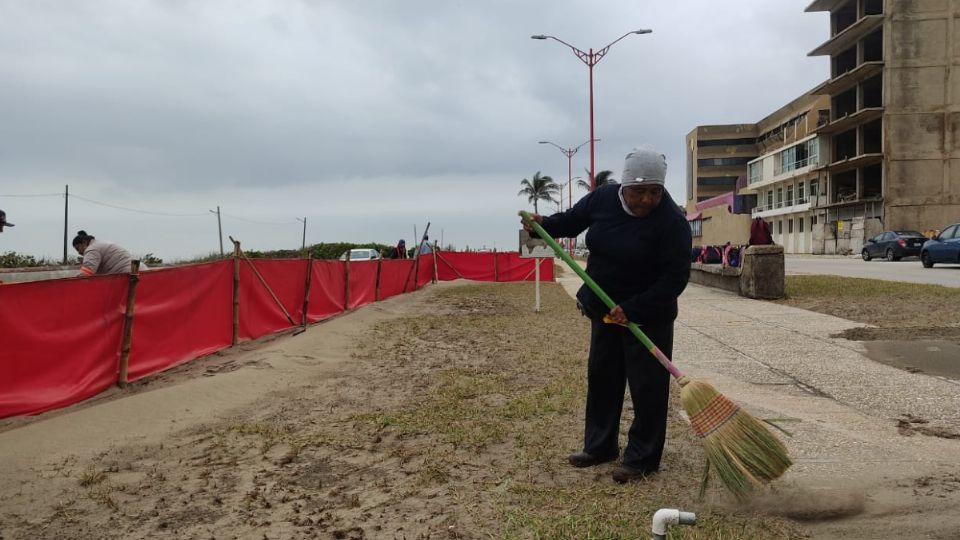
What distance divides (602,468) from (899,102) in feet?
159

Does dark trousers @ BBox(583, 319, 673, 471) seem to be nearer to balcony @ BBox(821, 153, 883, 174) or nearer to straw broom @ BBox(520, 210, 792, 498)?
straw broom @ BBox(520, 210, 792, 498)

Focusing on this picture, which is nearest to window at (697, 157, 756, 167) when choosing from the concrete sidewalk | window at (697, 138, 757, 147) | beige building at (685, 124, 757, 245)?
beige building at (685, 124, 757, 245)

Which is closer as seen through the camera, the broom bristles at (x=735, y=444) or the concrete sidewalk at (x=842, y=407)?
the broom bristles at (x=735, y=444)

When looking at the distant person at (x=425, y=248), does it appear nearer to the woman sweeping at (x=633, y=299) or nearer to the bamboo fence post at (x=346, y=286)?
the bamboo fence post at (x=346, y=286)

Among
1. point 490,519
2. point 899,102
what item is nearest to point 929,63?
point 899,102

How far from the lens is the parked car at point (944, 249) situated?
20.3 meters

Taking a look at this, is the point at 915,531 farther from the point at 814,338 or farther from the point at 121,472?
the point at 814,338

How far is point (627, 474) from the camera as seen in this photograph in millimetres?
3676

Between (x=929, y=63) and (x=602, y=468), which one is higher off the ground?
(x=929, y=63)

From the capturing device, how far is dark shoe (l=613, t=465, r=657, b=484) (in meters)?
3.67

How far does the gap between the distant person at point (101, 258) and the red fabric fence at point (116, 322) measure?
77cm

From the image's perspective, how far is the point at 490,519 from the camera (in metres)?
3.23

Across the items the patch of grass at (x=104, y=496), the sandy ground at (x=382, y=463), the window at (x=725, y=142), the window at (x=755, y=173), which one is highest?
the window at (x=725, y=142)

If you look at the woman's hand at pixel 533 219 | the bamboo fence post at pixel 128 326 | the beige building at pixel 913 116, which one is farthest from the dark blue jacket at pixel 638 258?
the beige building at pixel 913 116
